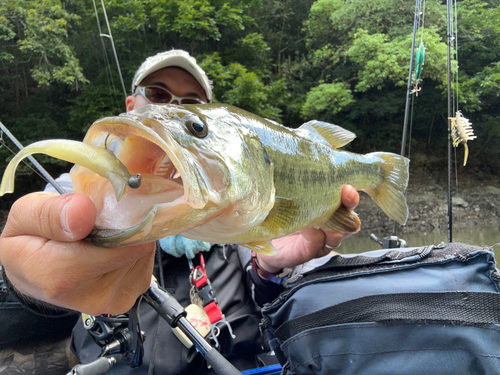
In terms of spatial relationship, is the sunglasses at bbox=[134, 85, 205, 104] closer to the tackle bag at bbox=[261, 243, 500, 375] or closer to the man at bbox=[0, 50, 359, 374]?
the man at bbox=[0, 50, 359, 374]

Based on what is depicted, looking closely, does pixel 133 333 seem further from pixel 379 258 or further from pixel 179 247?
pixel 379 258

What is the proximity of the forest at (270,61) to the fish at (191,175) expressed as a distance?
943 centimetres

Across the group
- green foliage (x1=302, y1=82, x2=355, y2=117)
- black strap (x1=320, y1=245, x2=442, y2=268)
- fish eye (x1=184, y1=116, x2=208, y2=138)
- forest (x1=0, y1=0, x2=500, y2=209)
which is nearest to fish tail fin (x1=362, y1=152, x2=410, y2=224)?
black strap (x1=320, y1=245, x2=442, y2=268)

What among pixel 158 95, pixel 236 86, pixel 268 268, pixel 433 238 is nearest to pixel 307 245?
A: pixel 268 268

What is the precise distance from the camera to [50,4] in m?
9.83

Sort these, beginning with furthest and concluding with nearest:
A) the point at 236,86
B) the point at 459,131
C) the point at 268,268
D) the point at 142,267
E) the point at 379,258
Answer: the point at 236,86 < the point at 459,131 < the point at 268,268 < the point at 379,258 < the point at 142,267

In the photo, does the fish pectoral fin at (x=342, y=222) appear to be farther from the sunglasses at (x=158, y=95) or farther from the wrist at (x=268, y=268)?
the sunglasses at (x=158, y=95)

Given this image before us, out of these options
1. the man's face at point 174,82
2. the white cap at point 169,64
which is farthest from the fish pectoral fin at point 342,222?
the white cap at point 169,64

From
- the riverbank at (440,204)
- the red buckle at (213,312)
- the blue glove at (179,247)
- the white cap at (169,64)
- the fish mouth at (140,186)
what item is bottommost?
the riverbank at (440,204)

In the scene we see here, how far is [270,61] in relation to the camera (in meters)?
12.9

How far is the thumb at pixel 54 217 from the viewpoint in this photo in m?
0.61

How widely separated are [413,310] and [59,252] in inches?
40.3

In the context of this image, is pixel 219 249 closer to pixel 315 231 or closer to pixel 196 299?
pixel 196 299

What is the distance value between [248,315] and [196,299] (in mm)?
327
